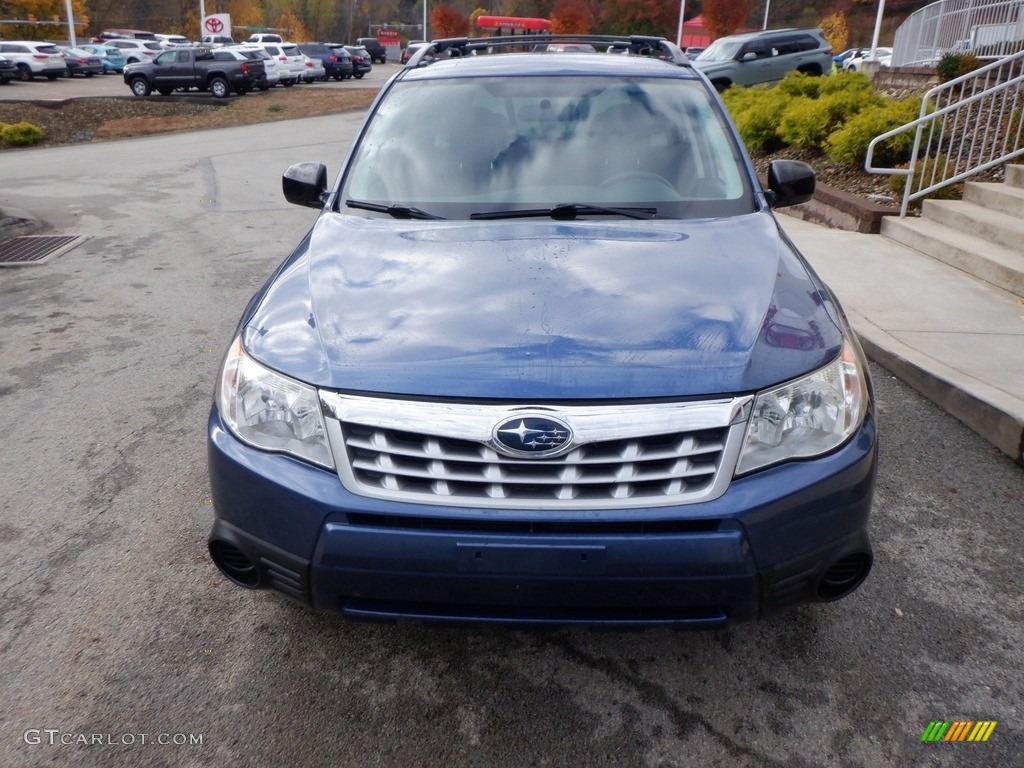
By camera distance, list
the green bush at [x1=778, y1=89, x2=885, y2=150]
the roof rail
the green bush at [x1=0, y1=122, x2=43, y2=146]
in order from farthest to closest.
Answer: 1. the green bush at [x1=0, y1=122, x2=43, y2=146]
2. the green bush at [x1=778, y1=89, x2=885, y2=150]
3. the roof rail

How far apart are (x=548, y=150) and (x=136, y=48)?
184 feet

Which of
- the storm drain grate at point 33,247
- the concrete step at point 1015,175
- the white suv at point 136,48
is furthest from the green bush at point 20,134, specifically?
the white suv at point 136,48

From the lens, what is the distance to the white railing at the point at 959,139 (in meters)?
8.42

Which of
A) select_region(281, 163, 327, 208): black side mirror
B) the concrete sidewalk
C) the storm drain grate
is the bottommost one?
the storm drain grate

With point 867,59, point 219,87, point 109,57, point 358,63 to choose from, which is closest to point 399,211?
point 867,59

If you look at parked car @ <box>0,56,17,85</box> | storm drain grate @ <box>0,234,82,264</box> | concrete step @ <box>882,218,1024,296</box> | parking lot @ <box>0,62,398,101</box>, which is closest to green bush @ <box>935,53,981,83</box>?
concrete step @ <box>882,218,1024,296</box>

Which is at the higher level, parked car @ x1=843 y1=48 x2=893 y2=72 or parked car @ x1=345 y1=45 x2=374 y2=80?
parked car @ x1=843 y1=48 x2=893 y2=72

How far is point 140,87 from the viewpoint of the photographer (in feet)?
104

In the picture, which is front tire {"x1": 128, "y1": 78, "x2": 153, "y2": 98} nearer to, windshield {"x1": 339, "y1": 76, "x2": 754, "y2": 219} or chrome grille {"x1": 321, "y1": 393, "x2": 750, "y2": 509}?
windshield {"x1": 339, "y1": 76, "x2": 754, "y2": 219}

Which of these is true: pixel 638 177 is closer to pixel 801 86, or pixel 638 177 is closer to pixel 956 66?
pixel 956 66

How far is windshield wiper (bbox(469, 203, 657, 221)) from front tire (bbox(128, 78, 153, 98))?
32342mm

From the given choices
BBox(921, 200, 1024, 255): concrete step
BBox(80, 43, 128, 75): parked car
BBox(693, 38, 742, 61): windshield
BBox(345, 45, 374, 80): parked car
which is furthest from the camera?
BBox(80, 43, 128, 75): parked car

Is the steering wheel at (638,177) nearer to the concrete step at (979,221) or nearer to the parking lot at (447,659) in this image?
the parking lot at (447,659)

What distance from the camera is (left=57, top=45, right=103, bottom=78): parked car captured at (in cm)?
4325
